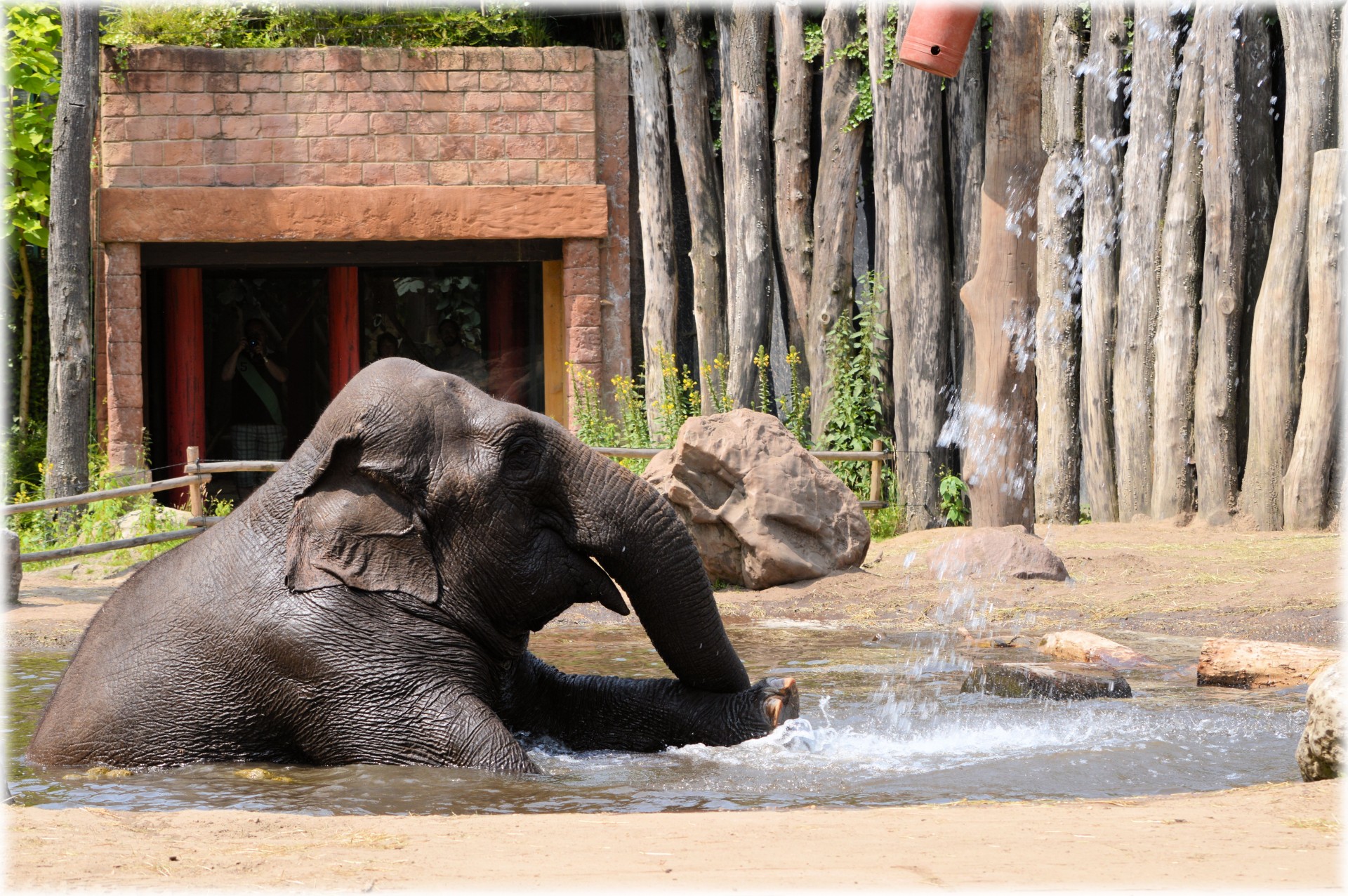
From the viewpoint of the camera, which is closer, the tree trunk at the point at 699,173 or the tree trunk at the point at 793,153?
the tree trunk at the point at 793,153

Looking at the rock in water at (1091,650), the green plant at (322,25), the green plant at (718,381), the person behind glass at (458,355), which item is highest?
the green plant at (322,25)

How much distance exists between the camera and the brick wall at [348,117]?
1321 cm

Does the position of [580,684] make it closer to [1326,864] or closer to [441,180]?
[1326,864]

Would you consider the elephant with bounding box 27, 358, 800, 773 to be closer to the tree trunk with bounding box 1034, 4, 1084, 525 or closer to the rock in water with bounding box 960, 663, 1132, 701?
the rock in water with bounding box 960, 663, 1132, 701

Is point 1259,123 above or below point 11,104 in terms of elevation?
below

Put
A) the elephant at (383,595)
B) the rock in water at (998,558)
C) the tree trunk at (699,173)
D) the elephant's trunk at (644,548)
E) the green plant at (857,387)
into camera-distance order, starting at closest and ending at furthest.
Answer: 1. the elephant at (383,595)
2. the elephant's trunk at (644,548)
3. the rock in water at (998,558)
4. the green plant at (857,387)
5. the tree trunk at (699,173)

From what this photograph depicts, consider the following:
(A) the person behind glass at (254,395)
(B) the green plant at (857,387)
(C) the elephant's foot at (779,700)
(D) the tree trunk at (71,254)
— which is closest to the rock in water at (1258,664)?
(C) the elephant's foot at (779,700)

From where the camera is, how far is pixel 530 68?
13.6 meters

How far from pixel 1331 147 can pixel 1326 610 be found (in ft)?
12.7

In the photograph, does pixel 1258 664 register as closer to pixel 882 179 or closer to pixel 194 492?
pixel 882 179

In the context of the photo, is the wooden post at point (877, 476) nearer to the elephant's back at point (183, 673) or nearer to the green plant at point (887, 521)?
the green plant at point (887, 521)

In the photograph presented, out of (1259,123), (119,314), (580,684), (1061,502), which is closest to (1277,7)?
(1259,123)

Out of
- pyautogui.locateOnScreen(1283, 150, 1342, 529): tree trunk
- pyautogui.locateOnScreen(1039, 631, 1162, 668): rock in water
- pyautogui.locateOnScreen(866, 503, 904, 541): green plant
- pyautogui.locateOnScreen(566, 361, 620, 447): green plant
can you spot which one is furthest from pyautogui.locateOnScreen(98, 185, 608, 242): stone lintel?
pyautogui.locateOnScreen(1039, 631, 1162, 668): rock in water

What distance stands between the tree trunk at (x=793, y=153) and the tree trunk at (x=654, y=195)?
1.31 m
